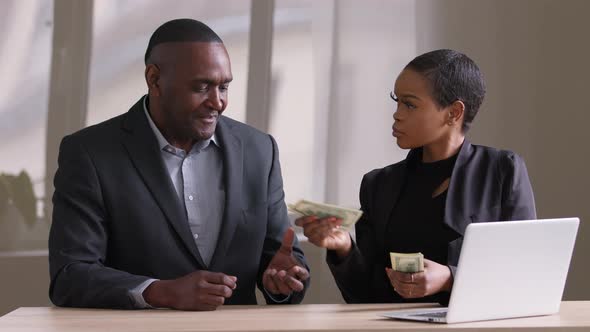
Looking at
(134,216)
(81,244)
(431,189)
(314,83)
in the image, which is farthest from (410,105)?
(314,83)

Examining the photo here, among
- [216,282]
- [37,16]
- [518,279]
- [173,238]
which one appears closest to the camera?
[518,279]

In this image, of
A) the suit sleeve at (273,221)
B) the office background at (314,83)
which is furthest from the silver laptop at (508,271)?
the office background at (314,83)

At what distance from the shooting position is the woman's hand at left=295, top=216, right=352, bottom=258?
270cm

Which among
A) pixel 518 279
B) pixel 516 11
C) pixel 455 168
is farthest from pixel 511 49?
pixel 518 279

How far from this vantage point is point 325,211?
2641 mm

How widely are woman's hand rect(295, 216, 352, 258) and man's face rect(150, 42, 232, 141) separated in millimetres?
462

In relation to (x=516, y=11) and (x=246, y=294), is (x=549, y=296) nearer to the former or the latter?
(x=246, y=294)

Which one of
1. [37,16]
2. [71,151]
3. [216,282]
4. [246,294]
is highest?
[37,16]

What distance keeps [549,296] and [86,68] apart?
2.36m

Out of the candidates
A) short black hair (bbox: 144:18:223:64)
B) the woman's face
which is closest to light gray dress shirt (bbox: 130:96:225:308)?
short black hair (bbox: 144:18:223:64)

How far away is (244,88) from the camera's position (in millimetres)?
4332

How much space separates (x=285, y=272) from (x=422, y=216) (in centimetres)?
46

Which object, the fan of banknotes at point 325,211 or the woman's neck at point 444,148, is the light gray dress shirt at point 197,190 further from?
the woman's neck at point 444,148

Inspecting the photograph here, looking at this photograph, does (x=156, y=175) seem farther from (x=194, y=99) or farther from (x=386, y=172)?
(x=386, y=172)
